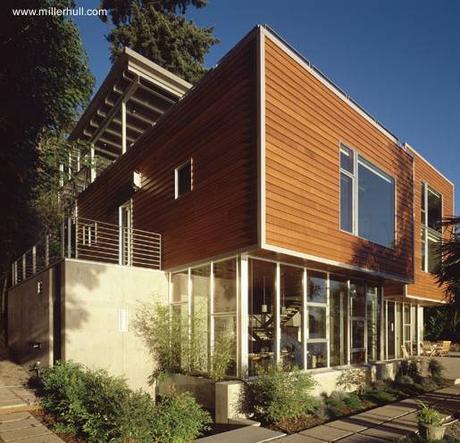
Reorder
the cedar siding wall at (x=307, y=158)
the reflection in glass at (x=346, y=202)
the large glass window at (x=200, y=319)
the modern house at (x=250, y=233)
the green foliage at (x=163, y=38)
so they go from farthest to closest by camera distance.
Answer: the green foliage at (x=163, y=38) < the reflection in glass at (x=346, y=202) < the large glass window at (x=200, y=319) < the modern house at (x=250, y=233) < the cedar siding wall at (x=307, y=158)

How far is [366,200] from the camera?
12.2m

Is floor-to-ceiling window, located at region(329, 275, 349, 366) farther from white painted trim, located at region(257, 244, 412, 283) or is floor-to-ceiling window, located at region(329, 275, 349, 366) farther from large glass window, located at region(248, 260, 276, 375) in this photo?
large glass window, located at region(248, 260, 276, 375)

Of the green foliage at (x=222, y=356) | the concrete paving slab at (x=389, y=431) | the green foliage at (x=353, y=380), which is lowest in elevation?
the green foliage at (x=353, y=380)

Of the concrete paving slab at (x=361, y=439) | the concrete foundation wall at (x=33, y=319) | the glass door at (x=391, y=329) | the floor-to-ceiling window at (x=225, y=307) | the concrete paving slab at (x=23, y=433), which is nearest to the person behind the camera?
the concrete paving slab at (x=23, y=433)

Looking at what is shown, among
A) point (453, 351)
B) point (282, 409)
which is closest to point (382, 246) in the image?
point (282, 409)

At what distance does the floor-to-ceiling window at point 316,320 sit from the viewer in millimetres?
10648

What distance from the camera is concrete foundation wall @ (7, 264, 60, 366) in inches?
403

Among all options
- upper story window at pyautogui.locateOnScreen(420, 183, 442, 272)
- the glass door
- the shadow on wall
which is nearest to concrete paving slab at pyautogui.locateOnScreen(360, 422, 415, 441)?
the shadow on wall

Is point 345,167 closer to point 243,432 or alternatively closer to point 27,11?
point 243,432

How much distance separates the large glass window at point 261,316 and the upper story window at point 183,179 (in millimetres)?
2578

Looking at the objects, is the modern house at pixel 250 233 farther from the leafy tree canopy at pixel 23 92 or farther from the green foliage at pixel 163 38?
the green foliage at pixel 163 38

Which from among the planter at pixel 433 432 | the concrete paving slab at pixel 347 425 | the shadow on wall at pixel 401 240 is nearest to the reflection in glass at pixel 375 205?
the shadow on wall at pixel 401 240

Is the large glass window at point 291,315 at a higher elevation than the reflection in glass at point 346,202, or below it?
below

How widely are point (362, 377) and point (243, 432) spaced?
540 centimetres
